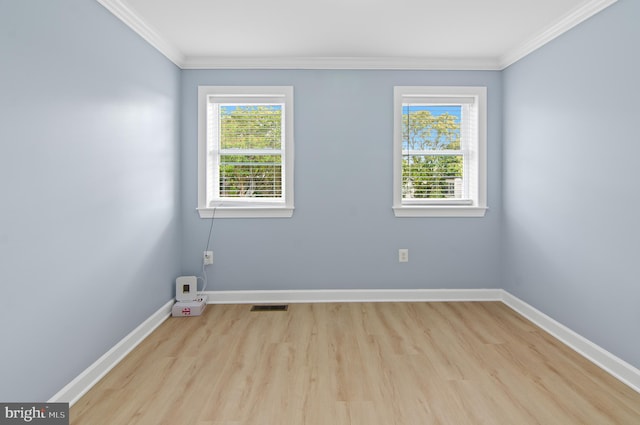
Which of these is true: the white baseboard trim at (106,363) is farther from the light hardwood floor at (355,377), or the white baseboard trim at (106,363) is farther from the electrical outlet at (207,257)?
the electrical outlet at (207,257)

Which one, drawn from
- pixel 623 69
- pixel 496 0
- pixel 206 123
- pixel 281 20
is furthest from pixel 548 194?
pixel 206 123

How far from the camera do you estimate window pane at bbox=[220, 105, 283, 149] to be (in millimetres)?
3605

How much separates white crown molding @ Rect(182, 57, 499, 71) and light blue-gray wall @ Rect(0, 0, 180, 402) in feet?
2.13

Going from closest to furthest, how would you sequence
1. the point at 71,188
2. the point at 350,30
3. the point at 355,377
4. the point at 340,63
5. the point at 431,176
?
the point at 71,188, the point at 355,377, the point at 350,30, the point at 340,63, the point at 431,176

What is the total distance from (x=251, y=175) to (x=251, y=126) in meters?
0.51

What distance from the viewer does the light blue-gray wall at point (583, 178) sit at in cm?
214

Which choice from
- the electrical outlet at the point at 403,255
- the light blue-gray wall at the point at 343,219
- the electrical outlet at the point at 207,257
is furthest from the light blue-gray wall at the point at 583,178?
the electrical outlet at the point at 207,257

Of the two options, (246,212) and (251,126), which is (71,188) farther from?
(251,126)

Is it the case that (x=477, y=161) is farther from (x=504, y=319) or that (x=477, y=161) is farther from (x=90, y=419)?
(x=90, y=419)

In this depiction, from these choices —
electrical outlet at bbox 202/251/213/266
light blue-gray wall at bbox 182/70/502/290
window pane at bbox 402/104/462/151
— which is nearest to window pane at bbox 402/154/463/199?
window pane at bbox 402/104/462/151

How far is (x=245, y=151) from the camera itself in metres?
3.61

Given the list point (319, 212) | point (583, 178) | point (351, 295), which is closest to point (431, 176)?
point (319, 212)

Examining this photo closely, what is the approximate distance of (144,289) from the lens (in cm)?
282

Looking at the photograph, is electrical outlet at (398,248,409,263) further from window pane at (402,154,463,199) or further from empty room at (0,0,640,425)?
window pane at (402,154,463,199)
